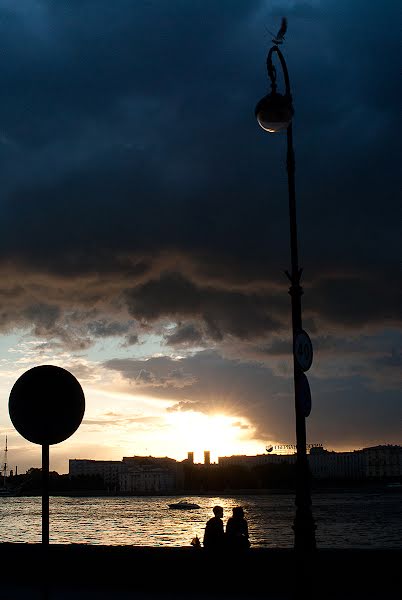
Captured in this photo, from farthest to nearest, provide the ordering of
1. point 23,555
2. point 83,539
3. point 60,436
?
1. point 83,539
2. point 23,555
3. point 60,436

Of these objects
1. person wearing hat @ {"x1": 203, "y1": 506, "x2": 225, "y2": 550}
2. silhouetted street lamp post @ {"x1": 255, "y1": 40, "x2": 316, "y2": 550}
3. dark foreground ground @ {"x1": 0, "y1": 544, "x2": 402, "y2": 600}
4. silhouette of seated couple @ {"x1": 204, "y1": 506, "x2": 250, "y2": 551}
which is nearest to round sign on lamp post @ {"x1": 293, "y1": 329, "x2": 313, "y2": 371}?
silhouetted street lamp post @ {"x1": 255, "y1": 40, "x2": 316, "y2": 550}

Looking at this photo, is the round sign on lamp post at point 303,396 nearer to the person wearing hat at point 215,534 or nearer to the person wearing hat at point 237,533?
the person wearing hat at point 237,533

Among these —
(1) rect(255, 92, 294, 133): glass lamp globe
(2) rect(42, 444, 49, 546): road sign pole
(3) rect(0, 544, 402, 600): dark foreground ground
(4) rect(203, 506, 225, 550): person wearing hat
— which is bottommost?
(3) rect(0, 544, 402, 600): dark foreground ground

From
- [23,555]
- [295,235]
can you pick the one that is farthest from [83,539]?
[295,235]

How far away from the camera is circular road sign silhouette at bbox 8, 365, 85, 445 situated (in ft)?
21.1

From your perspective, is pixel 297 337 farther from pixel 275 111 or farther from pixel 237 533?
pixel 237 533

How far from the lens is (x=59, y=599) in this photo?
10617 millimetres

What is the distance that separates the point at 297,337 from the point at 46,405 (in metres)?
4.15

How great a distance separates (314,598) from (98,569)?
14.9 ft

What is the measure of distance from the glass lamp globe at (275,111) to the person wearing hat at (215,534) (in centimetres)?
601

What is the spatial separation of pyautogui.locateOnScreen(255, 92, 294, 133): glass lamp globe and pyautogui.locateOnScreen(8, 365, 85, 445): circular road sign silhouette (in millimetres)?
5658

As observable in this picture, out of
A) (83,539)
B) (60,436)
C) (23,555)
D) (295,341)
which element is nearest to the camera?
(60,436)

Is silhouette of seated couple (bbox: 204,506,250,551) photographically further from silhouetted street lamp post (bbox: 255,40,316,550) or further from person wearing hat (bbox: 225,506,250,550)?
silhouetted street lamp post (bbox: 255,40,316,550)

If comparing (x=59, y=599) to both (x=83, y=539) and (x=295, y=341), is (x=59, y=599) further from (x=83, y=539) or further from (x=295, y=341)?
(x=83, y=539)
